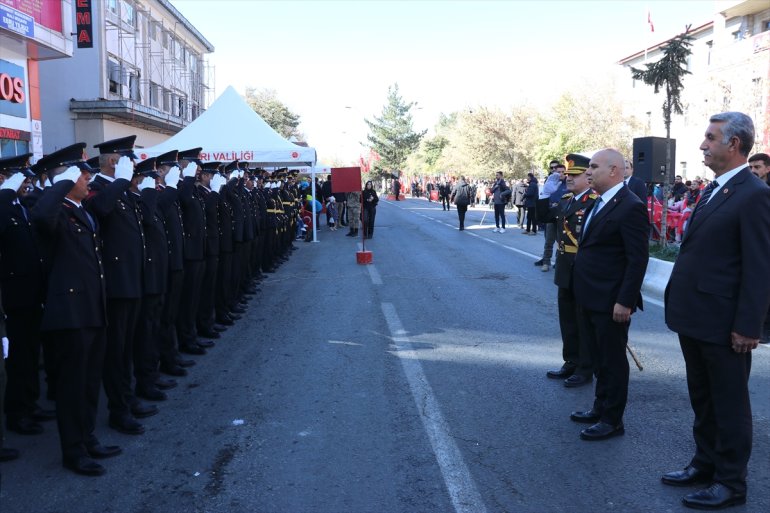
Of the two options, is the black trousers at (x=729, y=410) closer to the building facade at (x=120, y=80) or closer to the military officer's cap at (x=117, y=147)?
the military officer's cap at (x=117, y=147)

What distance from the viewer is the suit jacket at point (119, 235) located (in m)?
4.50

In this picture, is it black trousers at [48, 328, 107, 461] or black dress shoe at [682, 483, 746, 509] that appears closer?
black dress shoe at [682, 483, 746, 509]

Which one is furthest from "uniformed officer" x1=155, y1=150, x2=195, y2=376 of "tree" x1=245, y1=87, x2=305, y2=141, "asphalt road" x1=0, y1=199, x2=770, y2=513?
"tree" x1=245, y1=87, x2=305, y2=141

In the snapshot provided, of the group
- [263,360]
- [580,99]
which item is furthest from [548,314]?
[580,99]

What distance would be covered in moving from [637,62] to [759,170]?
4740 cm

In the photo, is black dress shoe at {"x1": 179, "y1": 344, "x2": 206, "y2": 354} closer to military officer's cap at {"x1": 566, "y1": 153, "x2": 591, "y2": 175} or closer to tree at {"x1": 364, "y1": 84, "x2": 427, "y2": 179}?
military officer's cap at {"x1": 566, "y1": 153, "x2": 591, "y2": 175}

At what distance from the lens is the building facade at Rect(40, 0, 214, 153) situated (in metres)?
26.5

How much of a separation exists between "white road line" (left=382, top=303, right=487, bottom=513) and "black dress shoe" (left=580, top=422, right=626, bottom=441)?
0.94 m

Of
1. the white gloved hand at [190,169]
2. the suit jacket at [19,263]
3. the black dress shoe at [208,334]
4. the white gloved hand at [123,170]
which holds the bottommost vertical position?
the black dress shoe at [208,334]

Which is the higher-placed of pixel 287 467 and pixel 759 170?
pixel 759 170

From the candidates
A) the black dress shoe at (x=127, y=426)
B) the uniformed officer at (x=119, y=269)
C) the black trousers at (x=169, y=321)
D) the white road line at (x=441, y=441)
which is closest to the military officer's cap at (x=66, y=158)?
the uniformed officer at (x=119, y=269)

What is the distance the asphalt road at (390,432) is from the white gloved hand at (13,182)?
1.85m

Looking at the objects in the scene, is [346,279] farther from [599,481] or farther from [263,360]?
[599,481]

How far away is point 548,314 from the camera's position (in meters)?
8.74
